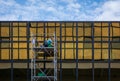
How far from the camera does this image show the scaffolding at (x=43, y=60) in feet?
128

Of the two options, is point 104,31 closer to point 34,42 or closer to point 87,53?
point 87,53

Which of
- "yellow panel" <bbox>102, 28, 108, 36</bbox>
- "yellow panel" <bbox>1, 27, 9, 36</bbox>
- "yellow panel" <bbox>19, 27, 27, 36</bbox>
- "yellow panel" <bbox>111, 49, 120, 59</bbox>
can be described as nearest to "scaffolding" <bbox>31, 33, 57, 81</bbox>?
"yellow panel" <bbox>19, 27, 27, 36</bbox>

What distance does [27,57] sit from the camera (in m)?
40.2

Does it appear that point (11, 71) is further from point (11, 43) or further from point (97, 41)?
point (97, 41)

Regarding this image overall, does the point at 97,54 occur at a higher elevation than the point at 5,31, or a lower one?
lower

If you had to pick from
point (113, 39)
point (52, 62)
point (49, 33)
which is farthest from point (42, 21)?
point (113, 39)

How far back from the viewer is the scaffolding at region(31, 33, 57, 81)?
3894 centimetres

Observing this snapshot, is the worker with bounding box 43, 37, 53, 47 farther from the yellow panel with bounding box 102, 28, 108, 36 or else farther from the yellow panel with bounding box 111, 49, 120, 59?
the yellow panel with bounding box 111, 49, 120, 59

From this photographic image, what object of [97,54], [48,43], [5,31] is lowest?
[97,54]

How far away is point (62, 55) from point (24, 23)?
4.51m

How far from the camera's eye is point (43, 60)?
130 feet

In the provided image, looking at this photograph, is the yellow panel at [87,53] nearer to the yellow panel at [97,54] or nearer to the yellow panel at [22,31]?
the yellow panel at [97,54]

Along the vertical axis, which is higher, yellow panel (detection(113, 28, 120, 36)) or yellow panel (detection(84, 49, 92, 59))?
yellow panel (detection(113, 28, 120, 36))

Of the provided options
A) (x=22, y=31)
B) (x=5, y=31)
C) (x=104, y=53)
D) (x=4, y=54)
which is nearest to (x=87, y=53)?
(x=104, y=53)
